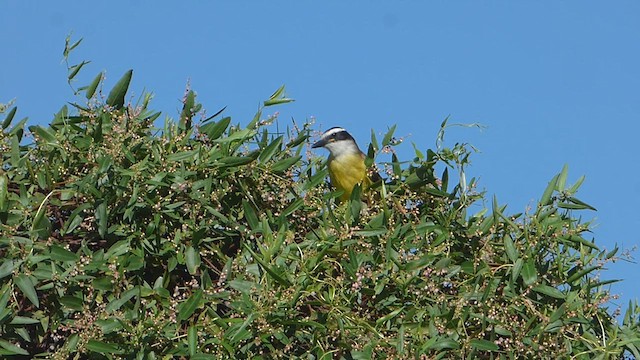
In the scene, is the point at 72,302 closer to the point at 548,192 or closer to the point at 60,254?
the point at 60,254

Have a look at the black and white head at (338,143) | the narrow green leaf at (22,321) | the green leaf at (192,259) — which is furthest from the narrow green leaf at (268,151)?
the black and white head at (338,143)

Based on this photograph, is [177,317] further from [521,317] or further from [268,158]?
[521,317]

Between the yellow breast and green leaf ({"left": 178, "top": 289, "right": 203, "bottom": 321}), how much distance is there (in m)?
1.57

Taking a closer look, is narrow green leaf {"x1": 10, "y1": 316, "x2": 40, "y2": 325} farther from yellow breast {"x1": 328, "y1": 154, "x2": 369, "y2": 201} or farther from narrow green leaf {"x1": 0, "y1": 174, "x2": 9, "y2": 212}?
yellow breast {"x1": 328, "y1": 154, "x2": 369, "y2": 201}

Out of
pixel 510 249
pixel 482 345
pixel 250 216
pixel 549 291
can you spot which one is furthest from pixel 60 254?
pixel 549 291

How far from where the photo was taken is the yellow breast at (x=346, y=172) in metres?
5.58

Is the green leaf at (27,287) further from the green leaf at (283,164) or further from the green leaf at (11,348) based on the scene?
the green leaf at (283,164)

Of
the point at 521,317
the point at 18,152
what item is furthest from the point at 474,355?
the point at 18,152

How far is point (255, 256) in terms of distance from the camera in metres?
4.01

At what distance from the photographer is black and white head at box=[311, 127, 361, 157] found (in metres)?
6.36

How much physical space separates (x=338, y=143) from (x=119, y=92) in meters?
2.51

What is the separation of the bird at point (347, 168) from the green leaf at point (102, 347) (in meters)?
1.43

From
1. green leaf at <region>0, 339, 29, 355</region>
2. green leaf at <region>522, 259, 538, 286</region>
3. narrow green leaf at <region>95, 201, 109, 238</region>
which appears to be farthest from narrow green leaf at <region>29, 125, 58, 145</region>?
green leaf at <region>522, 259, 538, 286</region>

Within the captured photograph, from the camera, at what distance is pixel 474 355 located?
4234 mm
